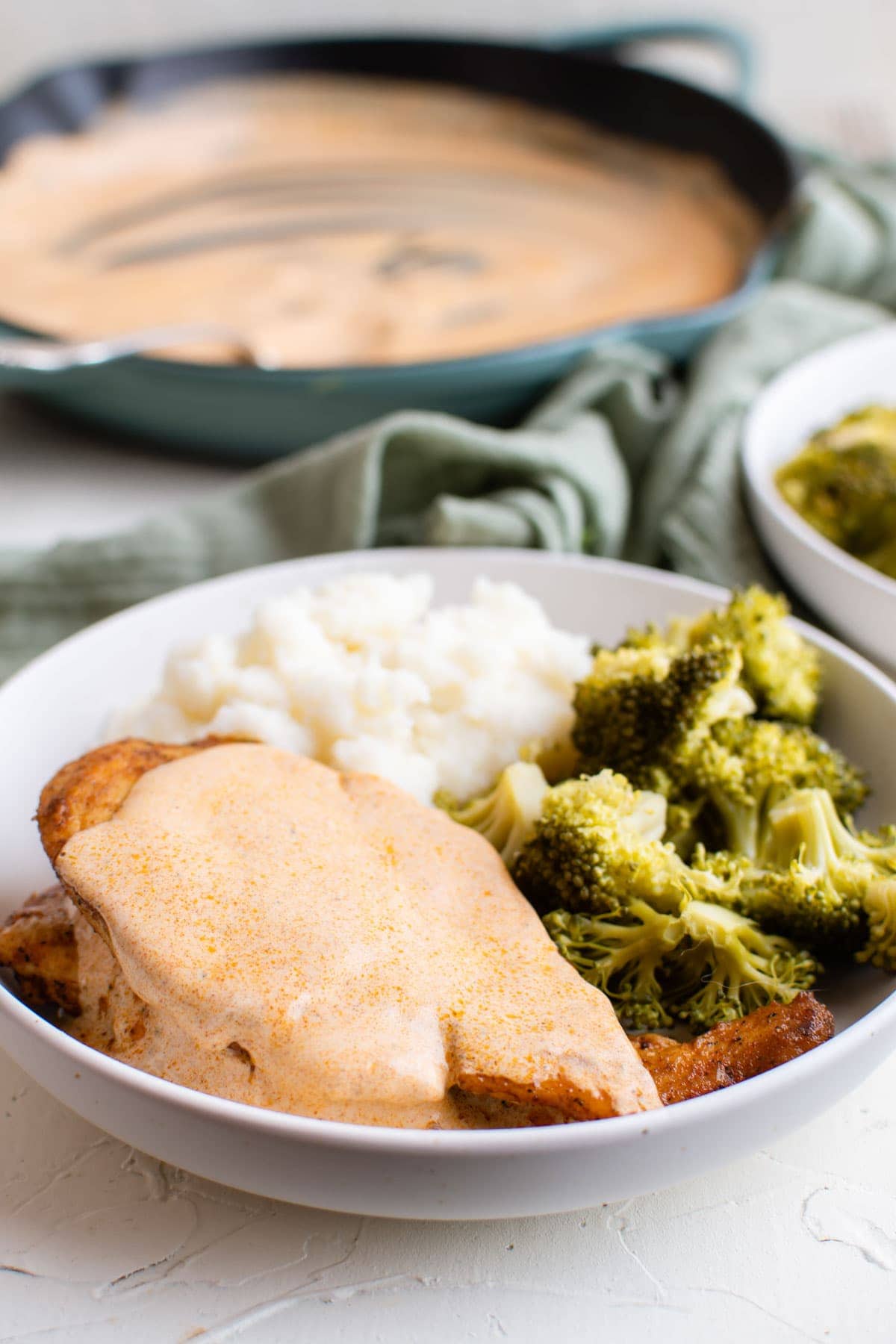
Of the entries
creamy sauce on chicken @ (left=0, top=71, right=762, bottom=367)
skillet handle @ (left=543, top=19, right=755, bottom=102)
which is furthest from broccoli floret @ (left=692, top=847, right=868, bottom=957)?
skillet handle @ (left=543, top=19, right=755, bottom=102)

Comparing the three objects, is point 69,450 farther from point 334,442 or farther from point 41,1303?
point 41,1303

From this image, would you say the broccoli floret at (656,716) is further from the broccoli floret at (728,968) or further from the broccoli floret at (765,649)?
the broccoli floret at (728,968)

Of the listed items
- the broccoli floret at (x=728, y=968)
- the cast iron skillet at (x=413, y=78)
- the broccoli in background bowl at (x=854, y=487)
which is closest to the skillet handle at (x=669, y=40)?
the cast iron skillet at (x=413, y=78)

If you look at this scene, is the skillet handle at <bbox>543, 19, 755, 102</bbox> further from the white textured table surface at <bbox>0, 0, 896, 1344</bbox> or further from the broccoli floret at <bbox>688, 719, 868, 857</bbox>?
the white textured table surface at <bbox>0, 0, 896, 1344</bbox>

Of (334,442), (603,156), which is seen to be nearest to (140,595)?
(334,442)

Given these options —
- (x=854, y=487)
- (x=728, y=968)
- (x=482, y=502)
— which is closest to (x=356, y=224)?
(x=482, y=502)

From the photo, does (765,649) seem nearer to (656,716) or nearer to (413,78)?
(656,716)
